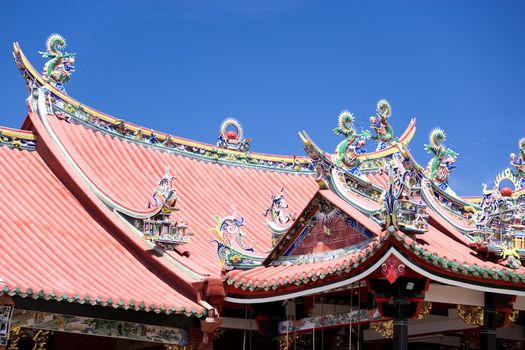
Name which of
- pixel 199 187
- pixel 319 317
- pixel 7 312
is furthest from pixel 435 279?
pixel 199 187

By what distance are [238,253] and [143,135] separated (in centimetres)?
526

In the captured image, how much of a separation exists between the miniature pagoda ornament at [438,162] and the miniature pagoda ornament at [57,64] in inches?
269

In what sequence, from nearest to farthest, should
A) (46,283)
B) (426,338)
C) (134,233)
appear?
(46,283) → (134,233) → (426,338)

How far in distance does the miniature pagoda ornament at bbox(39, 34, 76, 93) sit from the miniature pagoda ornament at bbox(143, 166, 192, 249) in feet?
13.6

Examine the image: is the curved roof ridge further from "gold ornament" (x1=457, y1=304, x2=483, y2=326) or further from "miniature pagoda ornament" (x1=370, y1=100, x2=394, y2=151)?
"gold ornament" (x1=457, y1=304, x2=483, y2=326)

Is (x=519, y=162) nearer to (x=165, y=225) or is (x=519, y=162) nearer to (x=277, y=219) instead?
(x=277, y=219)

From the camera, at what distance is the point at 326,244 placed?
13922mm

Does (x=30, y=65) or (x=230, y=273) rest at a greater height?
(x=30, y=65)

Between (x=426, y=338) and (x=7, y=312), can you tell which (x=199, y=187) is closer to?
(x=426, y=338)

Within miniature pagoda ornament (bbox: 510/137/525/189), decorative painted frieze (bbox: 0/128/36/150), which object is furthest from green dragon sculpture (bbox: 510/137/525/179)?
decorative painted frieze (bbox: 0/128/36/150)

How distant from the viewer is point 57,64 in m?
18.3

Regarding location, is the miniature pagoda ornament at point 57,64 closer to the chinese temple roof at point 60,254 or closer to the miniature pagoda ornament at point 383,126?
the chinese temple roof at point 60,254

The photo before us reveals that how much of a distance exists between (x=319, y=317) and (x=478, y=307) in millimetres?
2327

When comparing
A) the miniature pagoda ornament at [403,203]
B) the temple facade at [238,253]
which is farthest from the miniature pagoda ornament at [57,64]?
the miniature pagoda ornament at [403,203]
